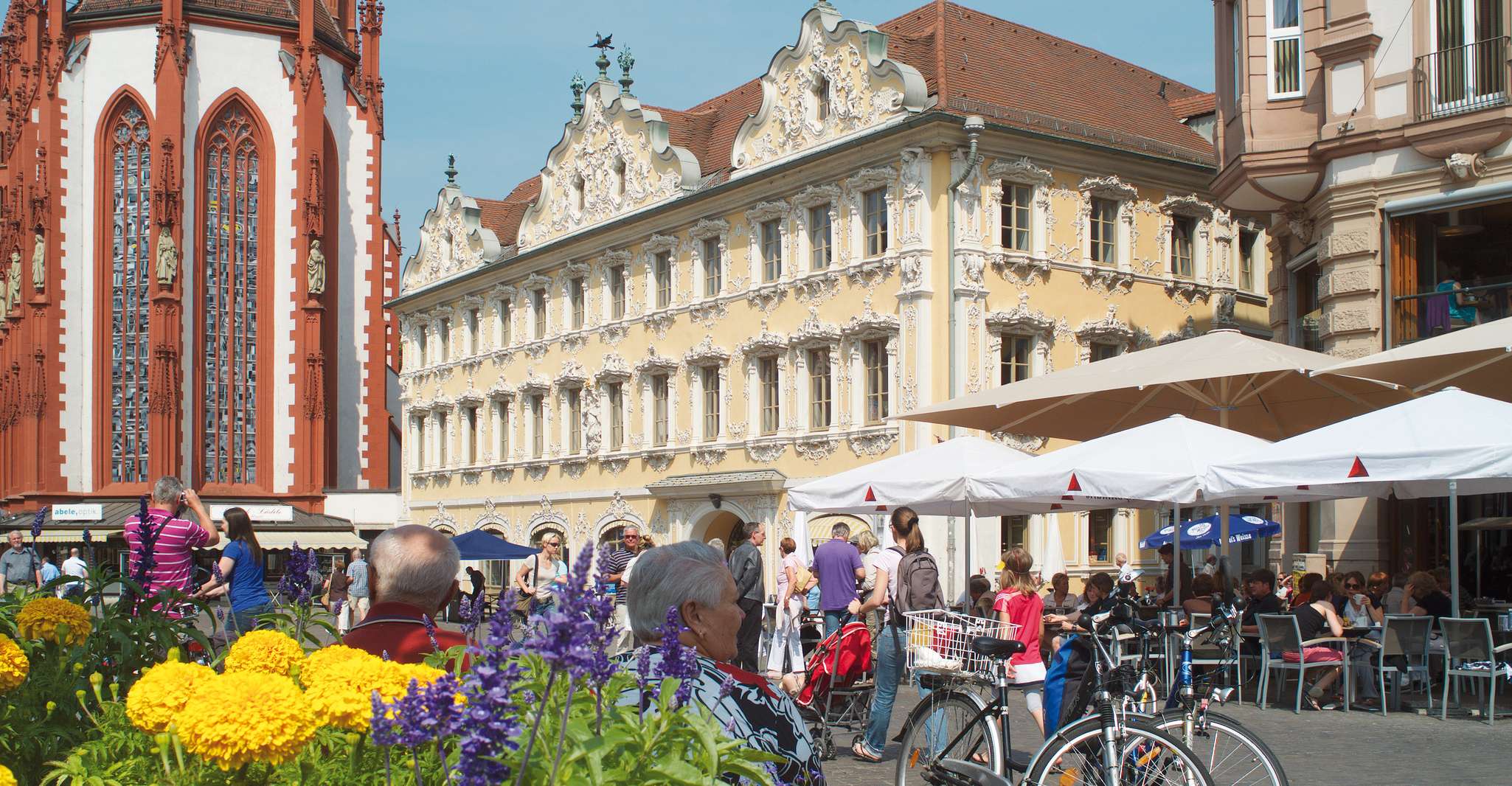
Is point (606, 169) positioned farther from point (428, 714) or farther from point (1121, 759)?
point (428, 714)

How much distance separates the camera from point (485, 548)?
26281 mm

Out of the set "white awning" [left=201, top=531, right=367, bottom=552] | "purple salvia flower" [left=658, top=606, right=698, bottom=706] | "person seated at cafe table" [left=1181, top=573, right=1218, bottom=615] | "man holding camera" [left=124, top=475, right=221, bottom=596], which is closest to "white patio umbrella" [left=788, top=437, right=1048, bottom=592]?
"person seated at cafe table" [left=1181, top=573, right=1218, bottom=615]

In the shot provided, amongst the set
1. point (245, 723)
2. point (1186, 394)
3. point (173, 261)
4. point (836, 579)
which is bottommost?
point (836, 579)

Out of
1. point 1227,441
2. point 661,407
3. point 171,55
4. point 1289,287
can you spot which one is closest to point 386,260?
point 171,55

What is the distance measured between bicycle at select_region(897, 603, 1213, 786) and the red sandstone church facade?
4853 cm

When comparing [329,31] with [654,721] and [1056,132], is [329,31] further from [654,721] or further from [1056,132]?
[654,721]

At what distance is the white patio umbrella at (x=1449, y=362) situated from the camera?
41.4 feet

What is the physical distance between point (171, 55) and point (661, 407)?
91.7 ft

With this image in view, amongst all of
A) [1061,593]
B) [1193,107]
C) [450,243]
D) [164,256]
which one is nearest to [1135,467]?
[1061,593]

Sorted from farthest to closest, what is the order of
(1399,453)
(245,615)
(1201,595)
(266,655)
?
(1201,595) < (1399,453) < (245,615) < (266,655)

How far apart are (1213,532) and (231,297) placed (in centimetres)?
3889

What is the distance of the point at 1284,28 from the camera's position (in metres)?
18.2

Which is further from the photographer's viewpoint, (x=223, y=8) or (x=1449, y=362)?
(x=223, y=8)

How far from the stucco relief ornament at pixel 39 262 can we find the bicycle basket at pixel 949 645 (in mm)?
51989
